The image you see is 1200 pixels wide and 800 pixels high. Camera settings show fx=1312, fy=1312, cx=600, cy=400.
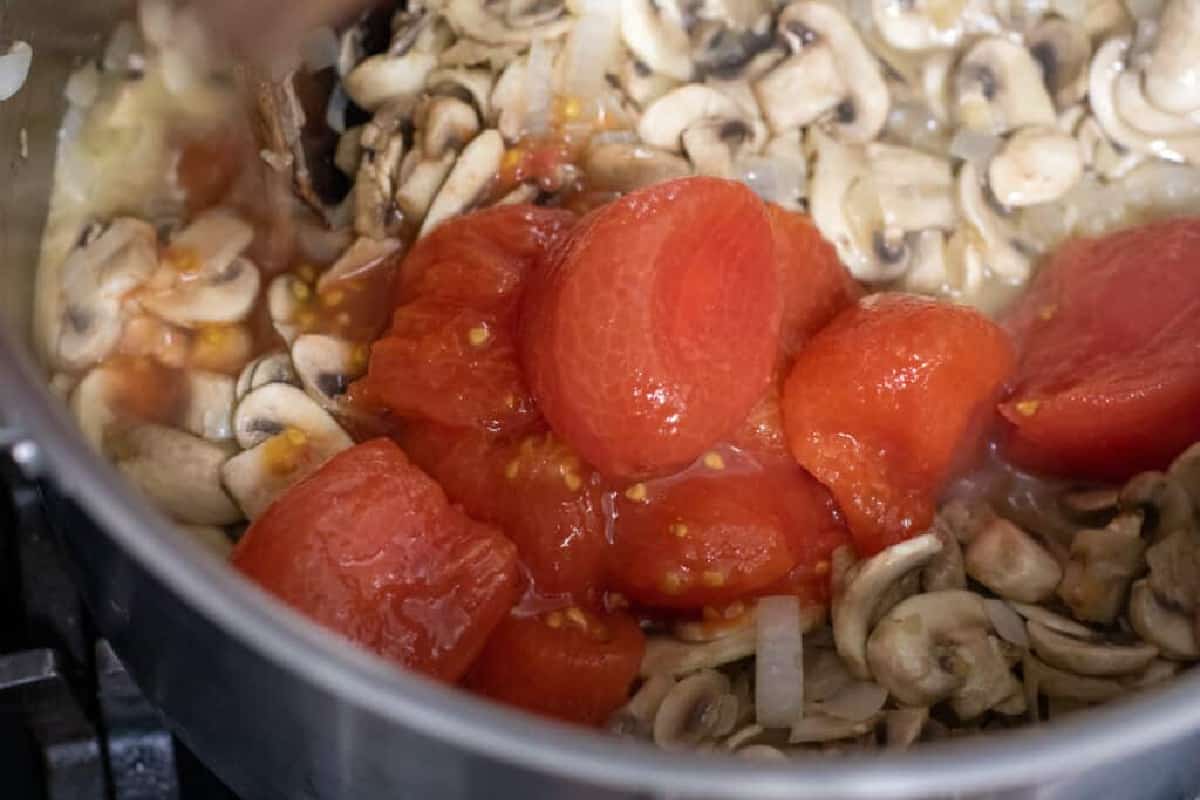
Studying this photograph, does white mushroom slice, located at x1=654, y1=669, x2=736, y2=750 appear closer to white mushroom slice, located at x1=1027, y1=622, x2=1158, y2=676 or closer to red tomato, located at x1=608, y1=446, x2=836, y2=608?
red tomato, located at x1=608, y1=446, x2=836, y2=608

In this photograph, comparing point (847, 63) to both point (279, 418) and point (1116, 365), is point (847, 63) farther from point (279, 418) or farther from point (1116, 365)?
point (279, 418)

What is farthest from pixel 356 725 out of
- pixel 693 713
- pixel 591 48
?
pixel 591 48

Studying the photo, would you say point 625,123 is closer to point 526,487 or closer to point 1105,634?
point 526,487

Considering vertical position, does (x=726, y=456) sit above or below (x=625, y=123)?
below

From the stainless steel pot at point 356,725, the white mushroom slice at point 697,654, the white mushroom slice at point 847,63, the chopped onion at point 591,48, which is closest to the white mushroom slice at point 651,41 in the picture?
the chopped onion at point 591,48

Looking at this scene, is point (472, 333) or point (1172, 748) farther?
point (472, 333)

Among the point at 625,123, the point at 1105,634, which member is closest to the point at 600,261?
the point at 625,123

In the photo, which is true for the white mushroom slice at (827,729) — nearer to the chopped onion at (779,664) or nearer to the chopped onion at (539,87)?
the chopped onion at (779,664)
